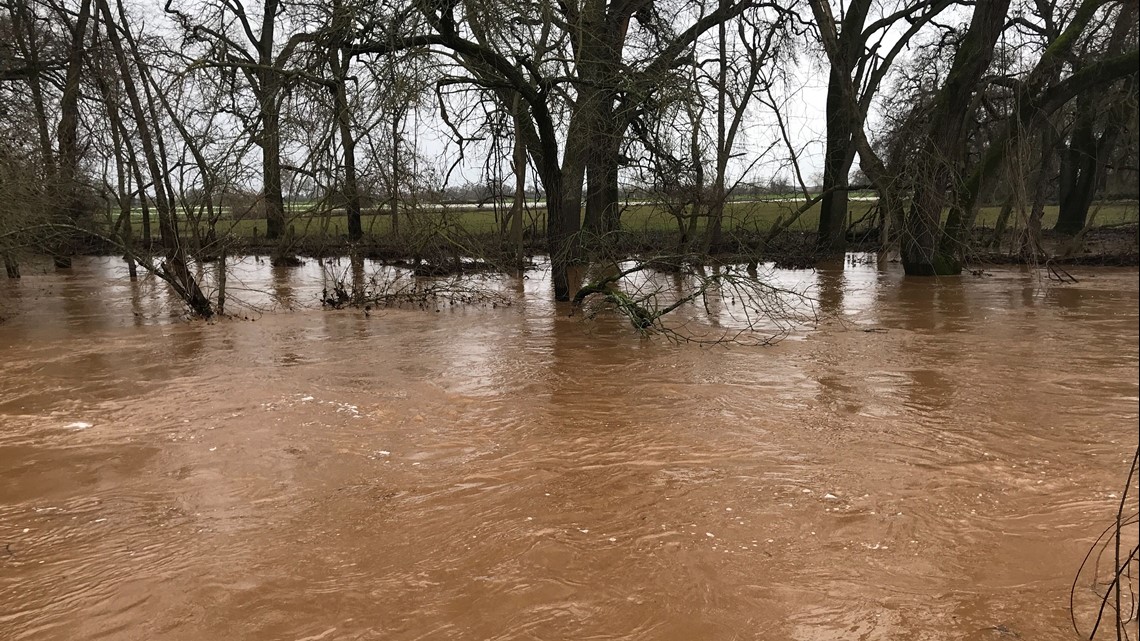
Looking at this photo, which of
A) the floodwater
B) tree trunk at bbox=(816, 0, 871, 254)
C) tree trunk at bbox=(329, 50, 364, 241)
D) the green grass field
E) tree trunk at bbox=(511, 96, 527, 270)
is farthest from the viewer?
tree trunk at bbox=(511, 96, 527, 270)

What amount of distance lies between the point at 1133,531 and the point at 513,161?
16288 mm

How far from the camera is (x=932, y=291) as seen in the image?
14.0 metres

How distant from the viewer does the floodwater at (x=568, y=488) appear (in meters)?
3.50

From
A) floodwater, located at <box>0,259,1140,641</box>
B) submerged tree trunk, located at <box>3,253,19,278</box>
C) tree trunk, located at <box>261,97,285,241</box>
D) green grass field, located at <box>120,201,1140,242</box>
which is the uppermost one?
tree trunk, located at <box>261,97,285,241</box>

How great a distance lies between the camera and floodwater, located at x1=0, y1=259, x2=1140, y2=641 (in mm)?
3504

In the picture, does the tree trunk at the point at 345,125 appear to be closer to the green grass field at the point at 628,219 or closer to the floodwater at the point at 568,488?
the green grass field at the point at 628,219

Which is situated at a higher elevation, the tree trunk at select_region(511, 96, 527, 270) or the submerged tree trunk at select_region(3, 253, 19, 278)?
the tree trunk at select_region(511, 96, 527, 270)

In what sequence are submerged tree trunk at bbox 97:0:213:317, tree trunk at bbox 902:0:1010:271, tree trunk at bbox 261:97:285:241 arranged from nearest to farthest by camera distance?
tree trunk at bbox 261:97:285:241, submerged tree trunk at bbox 97:0:213:317, tree trunk at bbox 902:0:1010:271

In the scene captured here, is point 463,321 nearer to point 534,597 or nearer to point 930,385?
point 930,385

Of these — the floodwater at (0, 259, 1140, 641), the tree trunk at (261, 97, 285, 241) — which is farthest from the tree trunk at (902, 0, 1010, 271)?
the tree trunk at (261, 97, 285, 241)

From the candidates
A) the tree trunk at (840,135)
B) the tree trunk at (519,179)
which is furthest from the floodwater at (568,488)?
the tree trunk at (840,135)

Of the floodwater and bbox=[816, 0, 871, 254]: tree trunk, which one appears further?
bbox=[816, 0, 871, 254]: tree trunk

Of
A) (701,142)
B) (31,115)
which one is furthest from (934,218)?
(31,115)

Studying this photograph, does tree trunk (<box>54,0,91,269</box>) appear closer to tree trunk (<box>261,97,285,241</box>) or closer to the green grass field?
the green grass field
